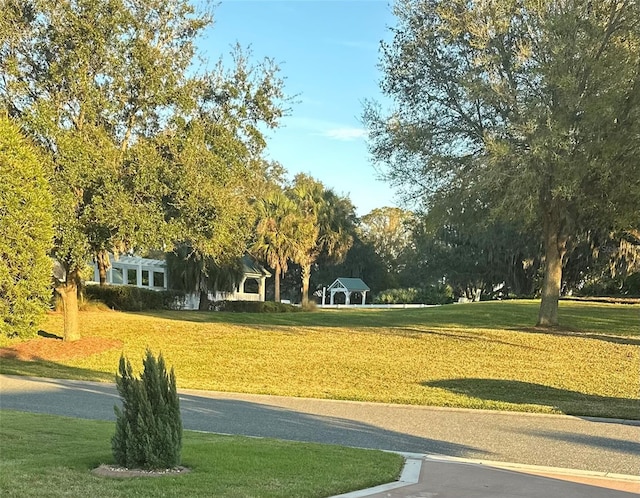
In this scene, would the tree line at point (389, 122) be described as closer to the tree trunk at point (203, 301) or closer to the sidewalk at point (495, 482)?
the sidewalk at point (495, 482)

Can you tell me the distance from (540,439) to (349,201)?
45.0 meters

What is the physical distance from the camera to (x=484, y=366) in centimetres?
1639

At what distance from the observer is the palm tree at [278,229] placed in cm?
3934

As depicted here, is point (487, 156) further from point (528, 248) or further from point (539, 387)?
point (528, 248)

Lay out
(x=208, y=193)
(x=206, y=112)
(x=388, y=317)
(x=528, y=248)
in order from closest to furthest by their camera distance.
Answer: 1. (x=208, y=193)
2. (x=206, y=112)
3. (x=388, y=317)
4. (x=528, y=248)

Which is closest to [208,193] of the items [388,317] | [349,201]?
[388,317]

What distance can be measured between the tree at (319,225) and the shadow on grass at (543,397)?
26.1 meters

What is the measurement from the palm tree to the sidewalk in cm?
3223

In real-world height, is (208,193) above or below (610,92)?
below

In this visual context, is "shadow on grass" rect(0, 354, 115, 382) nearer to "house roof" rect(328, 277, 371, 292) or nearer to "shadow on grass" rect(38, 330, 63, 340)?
"shadow on grass" rect(38, 330, 63, 340)

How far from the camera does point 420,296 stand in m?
51.3

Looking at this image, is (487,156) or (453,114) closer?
(487,156)

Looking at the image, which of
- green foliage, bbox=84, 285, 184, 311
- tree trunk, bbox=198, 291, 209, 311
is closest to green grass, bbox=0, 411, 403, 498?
green foliage, bbox=84, 285, 184, 311

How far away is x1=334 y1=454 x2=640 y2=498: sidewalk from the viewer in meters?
6.11
